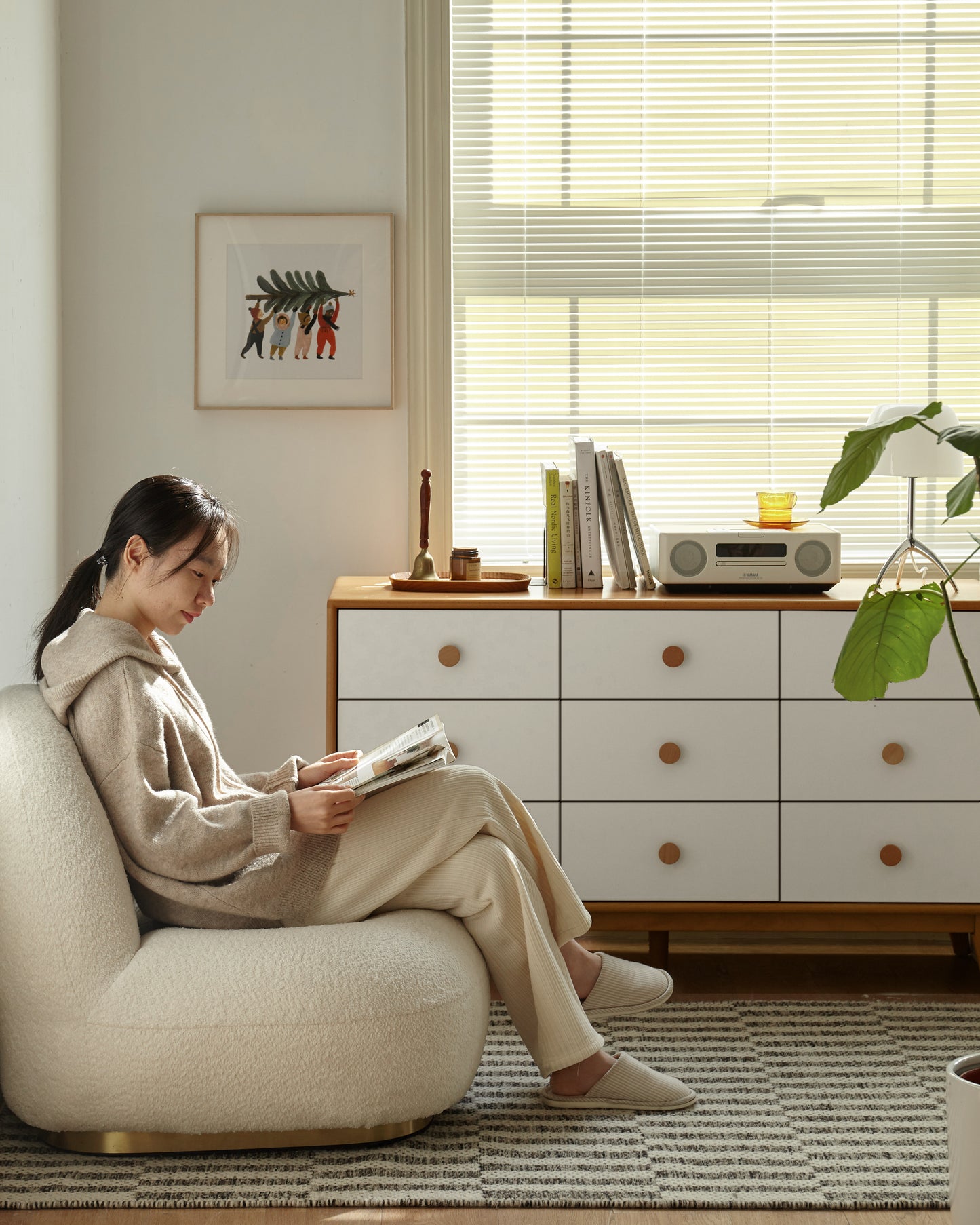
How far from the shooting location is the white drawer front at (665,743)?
2479mm

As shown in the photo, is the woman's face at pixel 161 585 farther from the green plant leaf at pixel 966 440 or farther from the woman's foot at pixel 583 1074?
the green plant leaf at pixel 966 440

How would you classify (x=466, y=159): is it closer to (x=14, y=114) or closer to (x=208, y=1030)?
(x=14, y=114)

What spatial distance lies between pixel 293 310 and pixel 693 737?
1.34 metres

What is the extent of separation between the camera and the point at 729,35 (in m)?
2.91

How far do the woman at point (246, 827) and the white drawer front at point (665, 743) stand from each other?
498 millimetres

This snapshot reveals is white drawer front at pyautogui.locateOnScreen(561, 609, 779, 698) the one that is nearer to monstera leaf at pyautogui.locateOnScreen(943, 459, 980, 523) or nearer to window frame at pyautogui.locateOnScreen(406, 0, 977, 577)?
window frame at pyautogui.locateOnScreen(406, 0, 977, 577)

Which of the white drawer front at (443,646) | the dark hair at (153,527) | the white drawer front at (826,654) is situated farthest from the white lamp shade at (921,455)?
the dark hair at (153,527)

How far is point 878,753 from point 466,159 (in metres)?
1.63

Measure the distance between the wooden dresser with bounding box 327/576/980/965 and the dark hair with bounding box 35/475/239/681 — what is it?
0.63 meters

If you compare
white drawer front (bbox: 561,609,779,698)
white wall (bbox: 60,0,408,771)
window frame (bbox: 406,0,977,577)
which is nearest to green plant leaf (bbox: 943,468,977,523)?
white drawer front (bbox: 561,609,779,698)

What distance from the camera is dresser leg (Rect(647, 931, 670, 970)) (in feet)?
8.41

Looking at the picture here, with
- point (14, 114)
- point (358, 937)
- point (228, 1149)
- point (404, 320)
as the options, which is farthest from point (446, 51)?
point (228, 1149)

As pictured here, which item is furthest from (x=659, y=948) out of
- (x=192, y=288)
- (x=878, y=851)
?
(x=192, y=288)

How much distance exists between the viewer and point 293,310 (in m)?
2.89
